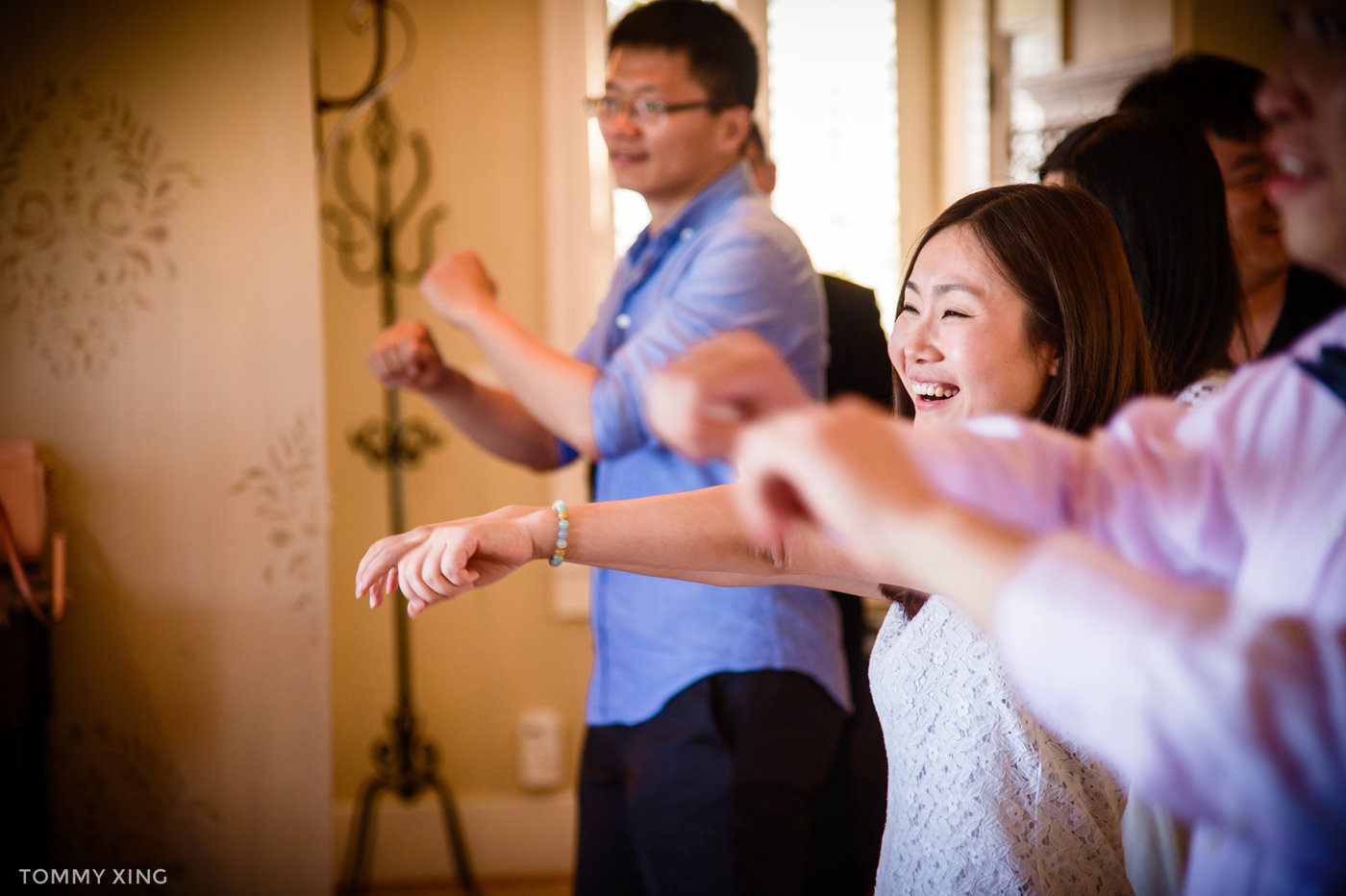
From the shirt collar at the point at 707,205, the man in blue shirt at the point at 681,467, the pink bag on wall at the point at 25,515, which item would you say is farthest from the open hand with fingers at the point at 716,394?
the pink bag on wall at the point at 25,515

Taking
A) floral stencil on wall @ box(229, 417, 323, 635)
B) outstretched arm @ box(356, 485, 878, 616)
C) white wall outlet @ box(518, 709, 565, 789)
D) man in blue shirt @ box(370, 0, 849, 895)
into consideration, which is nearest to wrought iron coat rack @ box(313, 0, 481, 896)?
white wall outlet @ box(518, 709, 565, 789)

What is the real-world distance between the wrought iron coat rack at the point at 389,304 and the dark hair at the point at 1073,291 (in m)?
1.78

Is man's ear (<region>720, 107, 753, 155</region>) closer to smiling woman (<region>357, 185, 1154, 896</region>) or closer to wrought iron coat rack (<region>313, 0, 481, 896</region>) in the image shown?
smiling woman (<region>357, 185, 1154, 896</region>)

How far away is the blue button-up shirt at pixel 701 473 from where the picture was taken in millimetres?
1294

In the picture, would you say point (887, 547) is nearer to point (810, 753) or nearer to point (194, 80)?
point (810, 753)

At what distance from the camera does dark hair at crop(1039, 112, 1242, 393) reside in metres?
1.16

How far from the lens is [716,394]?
0.44 metres

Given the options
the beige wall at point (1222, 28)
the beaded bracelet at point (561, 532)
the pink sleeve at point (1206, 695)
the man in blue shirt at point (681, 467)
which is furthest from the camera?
the beige wall at point (1222, 28)

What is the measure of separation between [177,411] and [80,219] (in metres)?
0.37

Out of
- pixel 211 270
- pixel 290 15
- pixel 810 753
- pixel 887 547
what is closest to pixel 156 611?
pixel 211 270

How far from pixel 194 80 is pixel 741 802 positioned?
61.8 inches

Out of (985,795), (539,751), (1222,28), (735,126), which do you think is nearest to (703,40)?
(735,126)

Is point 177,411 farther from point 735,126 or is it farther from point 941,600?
point 941,600

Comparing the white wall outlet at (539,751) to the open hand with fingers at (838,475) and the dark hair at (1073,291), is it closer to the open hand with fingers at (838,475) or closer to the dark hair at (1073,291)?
the dark hair at (1073,291)
